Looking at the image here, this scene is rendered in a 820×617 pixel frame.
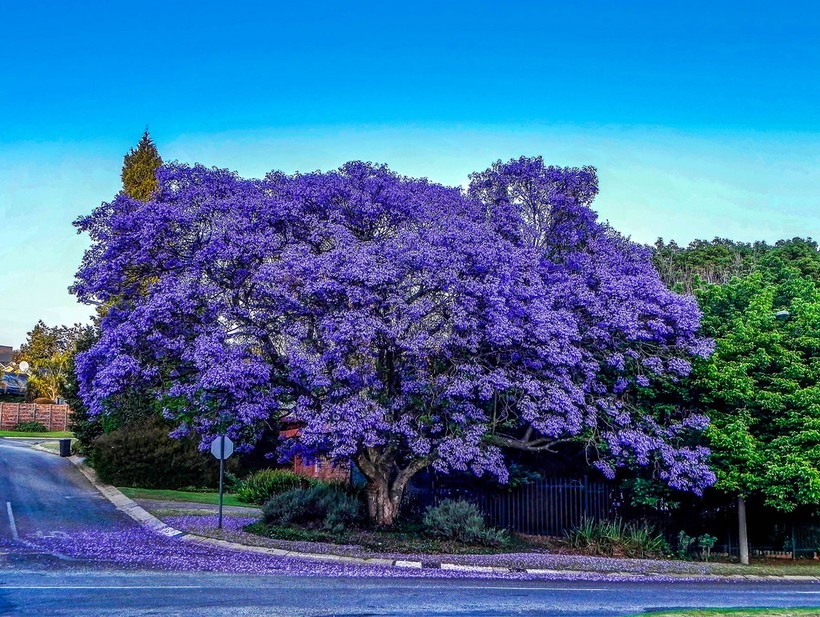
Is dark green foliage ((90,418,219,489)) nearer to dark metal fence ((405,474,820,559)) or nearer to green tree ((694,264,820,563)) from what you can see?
dark metal fence ((405,474,820,559))

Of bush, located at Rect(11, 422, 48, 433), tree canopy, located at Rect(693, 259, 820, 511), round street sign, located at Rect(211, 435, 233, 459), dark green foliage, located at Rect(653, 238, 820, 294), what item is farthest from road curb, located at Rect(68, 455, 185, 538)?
dark green foliage, located at Rect(653, 238, 820, 294)

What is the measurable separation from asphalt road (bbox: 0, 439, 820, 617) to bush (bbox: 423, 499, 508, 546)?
4.57 meters

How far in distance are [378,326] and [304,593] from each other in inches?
279

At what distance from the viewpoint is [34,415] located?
64.9 m

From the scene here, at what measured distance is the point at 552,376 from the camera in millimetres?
20938

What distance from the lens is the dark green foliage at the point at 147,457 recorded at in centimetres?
3197

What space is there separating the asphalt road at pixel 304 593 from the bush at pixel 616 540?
3850 millimetres

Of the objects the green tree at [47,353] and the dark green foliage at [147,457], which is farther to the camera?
the green tree at [47,353]

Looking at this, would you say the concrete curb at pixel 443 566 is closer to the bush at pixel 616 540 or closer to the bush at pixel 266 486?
the bush at pixel 616 540

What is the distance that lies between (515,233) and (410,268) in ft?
16.4

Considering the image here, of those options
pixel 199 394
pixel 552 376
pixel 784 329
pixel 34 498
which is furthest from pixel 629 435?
pixel 34 498

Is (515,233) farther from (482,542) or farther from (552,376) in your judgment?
(482,542)

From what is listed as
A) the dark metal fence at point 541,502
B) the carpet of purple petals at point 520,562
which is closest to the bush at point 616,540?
the carpet of purple petals at point 520,562

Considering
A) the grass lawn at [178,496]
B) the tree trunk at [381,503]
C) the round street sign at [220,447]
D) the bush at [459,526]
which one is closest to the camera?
the round street sign at [220,447]
